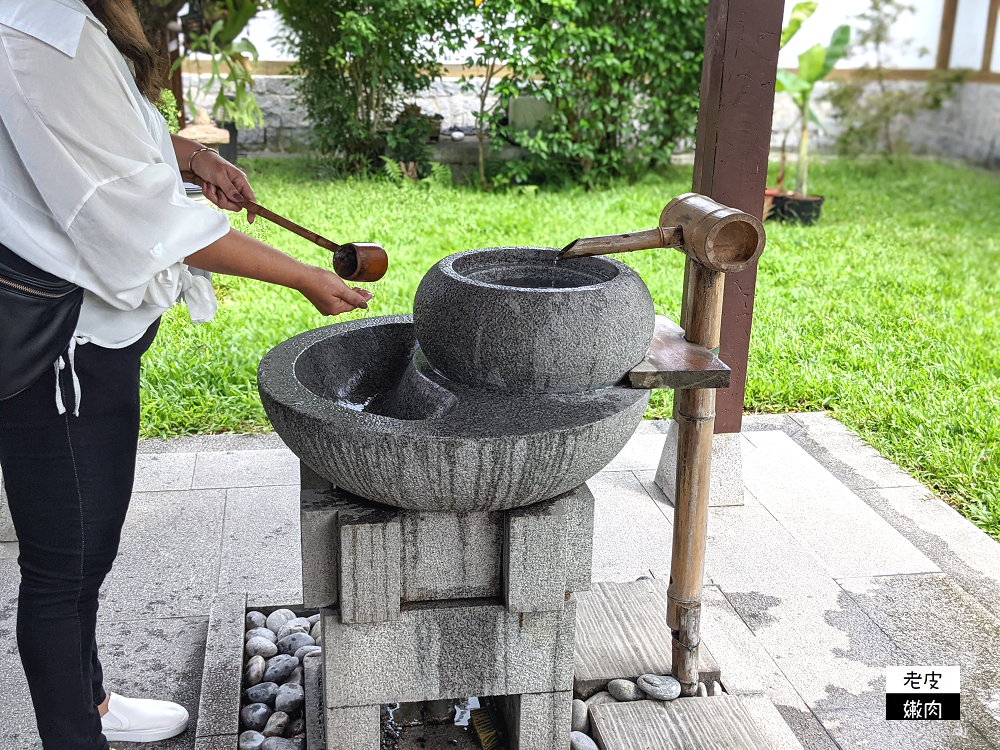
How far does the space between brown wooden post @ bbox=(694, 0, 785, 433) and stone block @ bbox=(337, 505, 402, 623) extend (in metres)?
1.68

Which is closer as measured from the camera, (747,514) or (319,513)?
(319,513)

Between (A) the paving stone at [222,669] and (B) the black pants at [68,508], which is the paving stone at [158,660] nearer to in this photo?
(A) the paving stone at [222,669]

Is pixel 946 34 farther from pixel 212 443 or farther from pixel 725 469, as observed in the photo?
pixel 212 443

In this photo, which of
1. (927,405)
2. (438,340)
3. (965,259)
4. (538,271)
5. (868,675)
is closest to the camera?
(438,340)

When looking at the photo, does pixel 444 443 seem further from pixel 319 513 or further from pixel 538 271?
pixel 538 271

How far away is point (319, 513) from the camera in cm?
163

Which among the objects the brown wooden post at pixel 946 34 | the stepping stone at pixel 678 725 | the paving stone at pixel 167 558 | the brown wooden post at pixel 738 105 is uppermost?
the brown wooden post at pixel 946 34

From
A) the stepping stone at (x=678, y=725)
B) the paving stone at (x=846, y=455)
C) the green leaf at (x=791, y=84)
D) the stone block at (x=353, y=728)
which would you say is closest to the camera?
the stone block at (x=353, y=728)

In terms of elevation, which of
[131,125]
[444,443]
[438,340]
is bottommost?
[444,443]

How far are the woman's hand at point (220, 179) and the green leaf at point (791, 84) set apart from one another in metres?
5.85

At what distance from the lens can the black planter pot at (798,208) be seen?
6789 millimetres

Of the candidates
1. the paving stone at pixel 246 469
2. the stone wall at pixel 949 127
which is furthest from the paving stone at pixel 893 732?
the stone wall at pixel 949 127

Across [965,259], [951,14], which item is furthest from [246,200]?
[951,14]

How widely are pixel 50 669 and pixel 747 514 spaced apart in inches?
82.6
